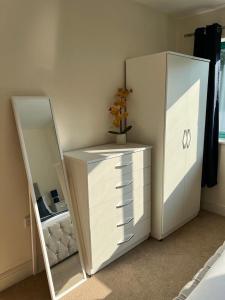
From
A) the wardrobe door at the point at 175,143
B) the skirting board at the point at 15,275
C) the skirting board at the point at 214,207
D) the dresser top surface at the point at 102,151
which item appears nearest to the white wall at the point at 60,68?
the skirting board at the point at 15,275

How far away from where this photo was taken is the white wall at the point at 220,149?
296 centimetres

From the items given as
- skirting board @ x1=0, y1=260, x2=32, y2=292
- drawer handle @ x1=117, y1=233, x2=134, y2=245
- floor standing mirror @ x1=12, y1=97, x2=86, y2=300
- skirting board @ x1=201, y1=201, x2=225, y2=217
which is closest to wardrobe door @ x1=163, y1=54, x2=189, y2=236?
drawer handle @ x1=117, y1=233, x2=134, y2=245

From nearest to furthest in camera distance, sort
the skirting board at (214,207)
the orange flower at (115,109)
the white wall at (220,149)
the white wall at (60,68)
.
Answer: the white wall at (60,68) → the orange flower at (115,109) → the white wall at (220,149) → the skirting board at (214,207)

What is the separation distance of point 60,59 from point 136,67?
0.78 meters

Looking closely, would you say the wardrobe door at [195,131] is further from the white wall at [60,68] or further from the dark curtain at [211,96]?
the white wall at [60,68]

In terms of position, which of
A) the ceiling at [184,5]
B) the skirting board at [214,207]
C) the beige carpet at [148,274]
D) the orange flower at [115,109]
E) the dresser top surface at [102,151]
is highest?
the ceiling at [184,5]

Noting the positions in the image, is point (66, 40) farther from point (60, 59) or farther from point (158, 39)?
point (158, 39)

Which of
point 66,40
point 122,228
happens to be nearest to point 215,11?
point 66,40

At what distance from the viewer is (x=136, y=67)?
249 centimetres

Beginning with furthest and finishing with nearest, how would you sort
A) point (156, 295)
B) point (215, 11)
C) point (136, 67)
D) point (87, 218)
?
1. point (215, 11)
2. point (136, 67)
3. point (87, 218)
4. point (156, 295)

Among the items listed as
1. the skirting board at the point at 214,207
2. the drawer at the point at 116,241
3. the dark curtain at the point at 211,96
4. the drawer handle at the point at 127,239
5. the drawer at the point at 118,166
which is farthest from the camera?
the skirting board at the point at 214,207

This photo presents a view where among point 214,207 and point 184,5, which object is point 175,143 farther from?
point 184,5

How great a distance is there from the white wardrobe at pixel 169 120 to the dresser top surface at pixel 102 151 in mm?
231

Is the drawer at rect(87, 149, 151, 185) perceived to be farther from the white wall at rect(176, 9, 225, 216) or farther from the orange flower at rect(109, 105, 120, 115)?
the white wall at rect(176, 9, 225, 216)
